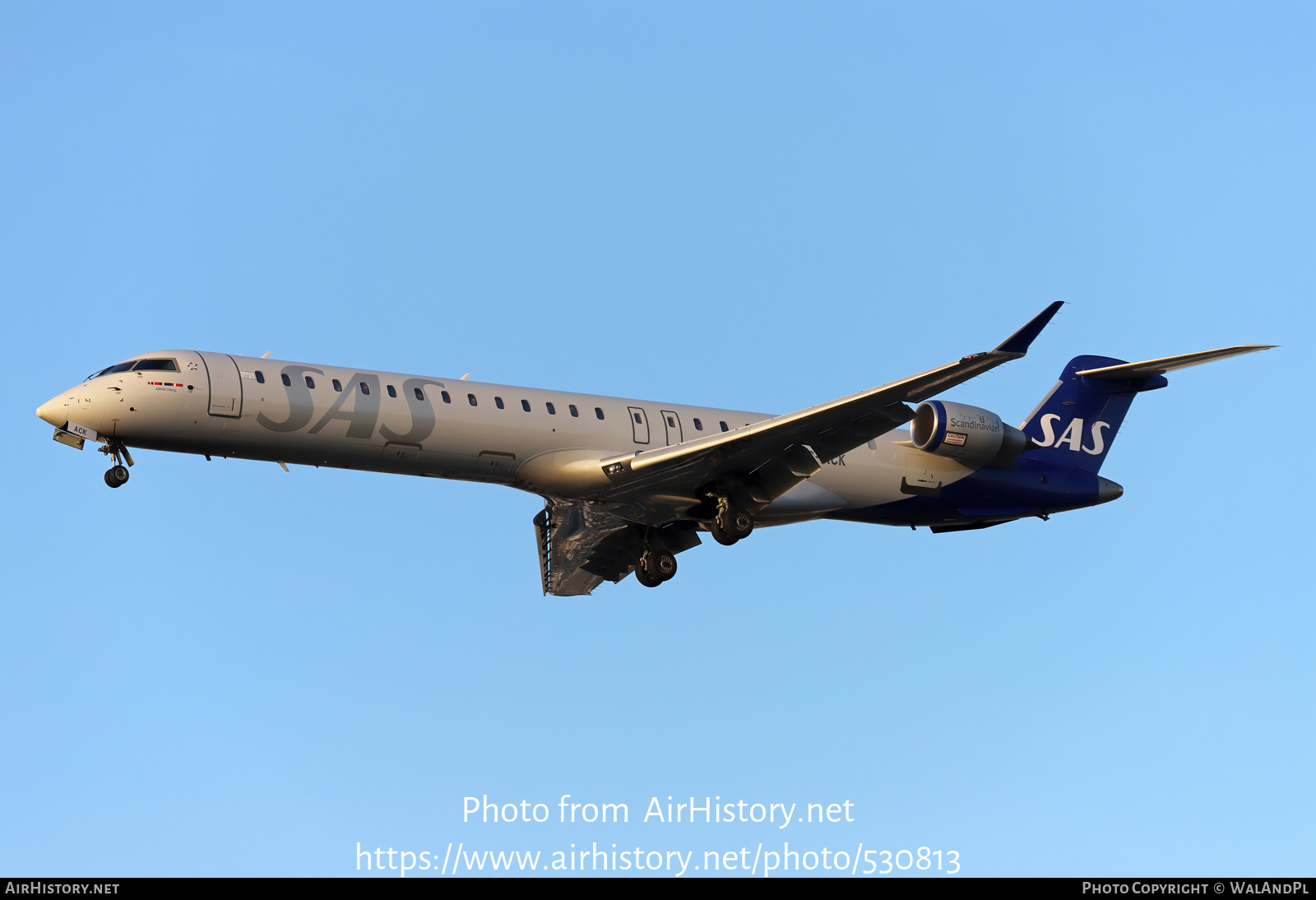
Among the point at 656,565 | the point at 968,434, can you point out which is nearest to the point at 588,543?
the point at 656,565

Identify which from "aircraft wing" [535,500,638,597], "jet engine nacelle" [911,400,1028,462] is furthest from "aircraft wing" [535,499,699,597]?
"jet engine nacelle" [911,400,1028,462]

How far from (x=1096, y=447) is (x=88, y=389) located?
18.4 metres

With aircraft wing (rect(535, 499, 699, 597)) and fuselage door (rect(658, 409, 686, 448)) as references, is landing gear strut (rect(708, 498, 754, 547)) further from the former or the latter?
aircraft wing (rect(535, 499, 699, 597))

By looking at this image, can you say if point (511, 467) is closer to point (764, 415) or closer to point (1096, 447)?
point (764, 415)

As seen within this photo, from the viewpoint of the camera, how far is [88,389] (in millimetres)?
22375

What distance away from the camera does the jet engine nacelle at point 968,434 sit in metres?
25.9

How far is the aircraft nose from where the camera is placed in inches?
874

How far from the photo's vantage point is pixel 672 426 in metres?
25.7

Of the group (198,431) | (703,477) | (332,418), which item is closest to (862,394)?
(703,477)

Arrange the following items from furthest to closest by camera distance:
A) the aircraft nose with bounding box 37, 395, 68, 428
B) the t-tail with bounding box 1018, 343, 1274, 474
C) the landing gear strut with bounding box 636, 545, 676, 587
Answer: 1. the t-tail with bounding box 1018, 343, 1274, 474
2. the landing gear strut with bounding box 636, 545, 676, 587
3. the aircraft nose with bounding box 37, 395, 68, 428

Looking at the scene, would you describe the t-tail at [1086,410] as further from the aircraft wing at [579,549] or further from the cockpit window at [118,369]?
the cockpit window at [118,369]

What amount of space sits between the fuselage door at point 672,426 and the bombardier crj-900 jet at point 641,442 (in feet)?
0.12

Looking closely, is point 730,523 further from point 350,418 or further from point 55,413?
point 55,413

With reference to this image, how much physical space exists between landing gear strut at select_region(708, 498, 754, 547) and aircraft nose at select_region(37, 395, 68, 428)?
10462mm
